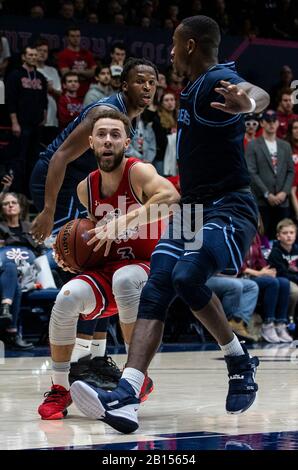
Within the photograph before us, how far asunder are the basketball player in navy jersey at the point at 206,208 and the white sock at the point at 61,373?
0.76m

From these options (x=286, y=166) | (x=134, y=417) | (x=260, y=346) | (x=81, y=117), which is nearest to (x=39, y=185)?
(x=81, y=117)

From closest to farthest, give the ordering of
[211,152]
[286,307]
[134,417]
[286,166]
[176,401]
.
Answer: [134,417] → [211,152] → [176,401] → [286,307] → [286,166]

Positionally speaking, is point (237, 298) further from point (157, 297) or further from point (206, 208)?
point (157, 297)

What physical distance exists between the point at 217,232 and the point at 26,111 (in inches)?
285

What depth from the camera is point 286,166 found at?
12.0m

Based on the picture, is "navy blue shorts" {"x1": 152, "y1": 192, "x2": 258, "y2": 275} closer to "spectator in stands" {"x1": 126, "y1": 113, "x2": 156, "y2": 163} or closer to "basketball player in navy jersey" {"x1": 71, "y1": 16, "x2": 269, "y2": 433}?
"basketball player in navy jersey" {"x1": 71, "y1": 16, "x2": 269, "y2": 433}

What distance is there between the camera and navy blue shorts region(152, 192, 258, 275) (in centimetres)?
457

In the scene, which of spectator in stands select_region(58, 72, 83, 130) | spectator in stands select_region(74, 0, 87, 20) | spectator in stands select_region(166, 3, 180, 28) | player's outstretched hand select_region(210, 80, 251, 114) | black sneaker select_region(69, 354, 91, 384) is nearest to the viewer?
player's outstretched hand select_region(210, 80, 251, 114)

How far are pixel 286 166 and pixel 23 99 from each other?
3337mm

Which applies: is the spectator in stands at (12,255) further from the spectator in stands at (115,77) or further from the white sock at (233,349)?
the white sock at (233,349)

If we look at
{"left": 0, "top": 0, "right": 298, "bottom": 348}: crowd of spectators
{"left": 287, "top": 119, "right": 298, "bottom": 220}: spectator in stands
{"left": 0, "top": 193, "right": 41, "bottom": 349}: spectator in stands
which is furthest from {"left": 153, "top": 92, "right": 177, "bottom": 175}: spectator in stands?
{"left": 0, "top": 193, "right": 41, "bottom": 349}: spectator in stands

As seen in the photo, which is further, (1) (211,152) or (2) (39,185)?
(2) (39,185)

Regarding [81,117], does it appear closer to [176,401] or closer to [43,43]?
[176,401]

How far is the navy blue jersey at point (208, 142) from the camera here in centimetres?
466
